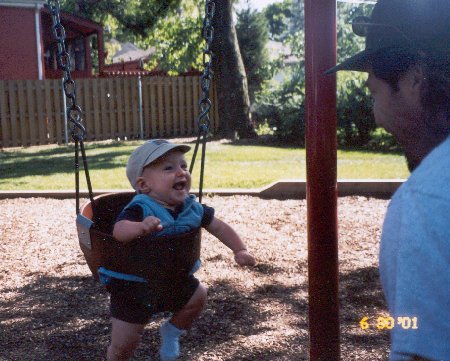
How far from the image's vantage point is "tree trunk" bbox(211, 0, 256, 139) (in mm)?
14656

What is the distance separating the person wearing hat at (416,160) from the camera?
957mm

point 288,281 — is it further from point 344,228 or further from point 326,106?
point 326,106

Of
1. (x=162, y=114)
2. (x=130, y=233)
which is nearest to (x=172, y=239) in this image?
(x=130, y=233)

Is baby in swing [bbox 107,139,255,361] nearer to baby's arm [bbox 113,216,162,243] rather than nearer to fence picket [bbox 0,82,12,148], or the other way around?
baby's arm [bbox 113,216,162,243]

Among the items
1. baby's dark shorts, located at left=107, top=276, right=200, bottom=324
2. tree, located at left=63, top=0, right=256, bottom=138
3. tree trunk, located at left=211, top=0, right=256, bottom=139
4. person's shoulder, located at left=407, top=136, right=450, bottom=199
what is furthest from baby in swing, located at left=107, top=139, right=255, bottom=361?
tree trunk, located at left=211, top=0, right=256, bottom=139

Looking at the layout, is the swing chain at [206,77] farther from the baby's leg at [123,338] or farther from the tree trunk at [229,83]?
the tree trunk at [229,83]

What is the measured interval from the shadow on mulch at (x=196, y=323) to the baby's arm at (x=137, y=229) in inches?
36.6

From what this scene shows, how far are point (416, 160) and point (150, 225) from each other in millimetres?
1291

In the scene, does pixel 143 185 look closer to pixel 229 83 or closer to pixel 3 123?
pixel 3 123

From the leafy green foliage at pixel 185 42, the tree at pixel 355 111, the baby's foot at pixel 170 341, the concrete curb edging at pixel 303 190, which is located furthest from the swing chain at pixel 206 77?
the leafy green foliage at pixel 185 42

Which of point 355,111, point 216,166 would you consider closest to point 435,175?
point 216,166

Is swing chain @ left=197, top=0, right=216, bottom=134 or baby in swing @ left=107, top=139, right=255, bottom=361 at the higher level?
swing chain @ left=197, top=0, right=216, bottom=134

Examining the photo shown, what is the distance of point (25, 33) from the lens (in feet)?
61.6

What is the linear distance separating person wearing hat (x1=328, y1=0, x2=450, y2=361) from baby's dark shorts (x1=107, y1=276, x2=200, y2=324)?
142cm
